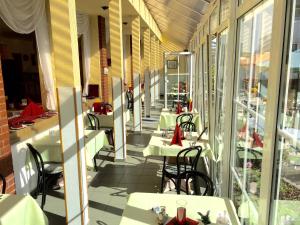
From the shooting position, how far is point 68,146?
9.48 feet

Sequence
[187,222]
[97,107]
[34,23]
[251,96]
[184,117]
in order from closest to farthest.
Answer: [187,222], [251,96], [34,23], [184,117], [97,107]

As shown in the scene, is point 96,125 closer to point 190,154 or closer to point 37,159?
point 37,159

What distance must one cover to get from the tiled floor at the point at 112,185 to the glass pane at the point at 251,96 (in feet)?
5.38

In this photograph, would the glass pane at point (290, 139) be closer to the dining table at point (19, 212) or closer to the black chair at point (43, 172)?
the dining table at point (19, 212)

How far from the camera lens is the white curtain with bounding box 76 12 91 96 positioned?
7234 millimetres

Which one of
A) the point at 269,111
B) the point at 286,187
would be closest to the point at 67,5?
the point at 269,111

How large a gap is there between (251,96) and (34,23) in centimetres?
339

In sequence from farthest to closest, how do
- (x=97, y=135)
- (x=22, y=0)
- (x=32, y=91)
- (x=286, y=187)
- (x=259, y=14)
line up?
1. (x=32, y=91)
2. (x=97, y=135)
3. (x=22, y=0)
4. (x=259, y=14)
5. (x=286, y=187)

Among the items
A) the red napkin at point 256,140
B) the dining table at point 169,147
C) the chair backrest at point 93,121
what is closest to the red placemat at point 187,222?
the red napkin at point 256,140

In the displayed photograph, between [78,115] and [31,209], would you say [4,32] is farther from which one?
[31,209]

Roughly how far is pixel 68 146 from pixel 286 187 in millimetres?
2154

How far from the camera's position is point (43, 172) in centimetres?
348

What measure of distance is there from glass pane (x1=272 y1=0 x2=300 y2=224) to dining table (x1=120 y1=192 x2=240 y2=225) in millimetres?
650

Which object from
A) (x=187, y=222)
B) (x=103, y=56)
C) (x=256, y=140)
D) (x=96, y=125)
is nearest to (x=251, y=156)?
(x=256, y=140)
